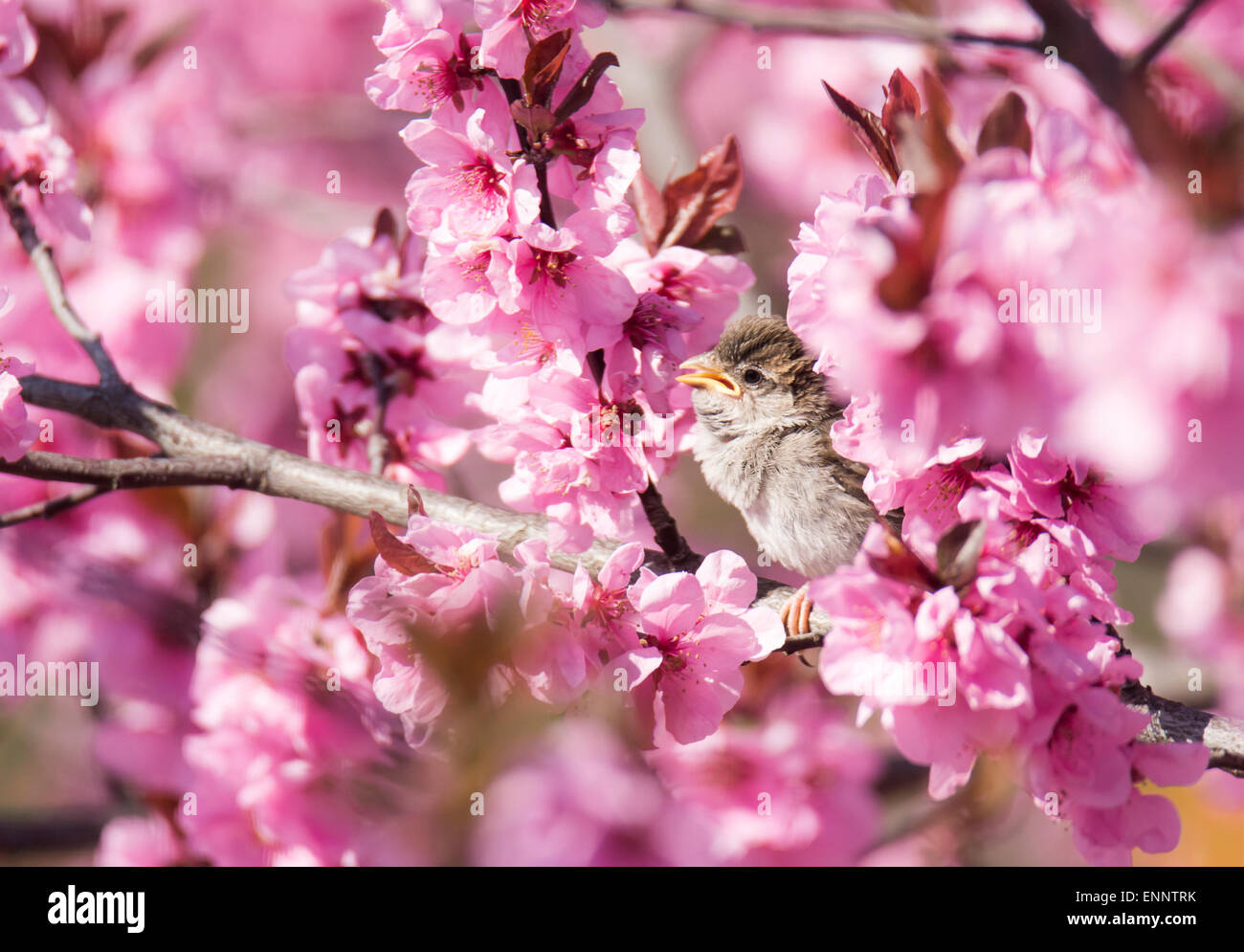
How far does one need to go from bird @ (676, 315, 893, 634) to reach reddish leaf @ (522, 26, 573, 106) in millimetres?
823

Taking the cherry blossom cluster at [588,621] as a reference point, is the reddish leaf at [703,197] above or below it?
above

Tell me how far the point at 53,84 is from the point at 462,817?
Result: 7.31ft

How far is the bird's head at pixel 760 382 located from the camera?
2.10m

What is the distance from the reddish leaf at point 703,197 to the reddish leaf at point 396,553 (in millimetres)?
601

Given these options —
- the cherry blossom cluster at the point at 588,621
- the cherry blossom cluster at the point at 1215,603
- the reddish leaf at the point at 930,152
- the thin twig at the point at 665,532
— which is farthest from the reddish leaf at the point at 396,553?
the cherry blossom cluster at the point at 1215,603

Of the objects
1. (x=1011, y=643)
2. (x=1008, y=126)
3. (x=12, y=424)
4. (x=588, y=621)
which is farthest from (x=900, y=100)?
(x=12, y=424)

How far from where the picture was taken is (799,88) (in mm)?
3727

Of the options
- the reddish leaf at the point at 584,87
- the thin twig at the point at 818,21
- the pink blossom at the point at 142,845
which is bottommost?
the pink blossom at the point at 142,845

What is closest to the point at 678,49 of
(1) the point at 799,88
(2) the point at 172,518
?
(1) the point at 799,88

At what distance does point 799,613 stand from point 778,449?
67cm

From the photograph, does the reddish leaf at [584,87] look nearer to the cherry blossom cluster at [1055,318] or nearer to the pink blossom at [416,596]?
the cherry blossom cluster at [1055,318]

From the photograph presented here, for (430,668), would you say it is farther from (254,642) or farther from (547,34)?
(254,642)
